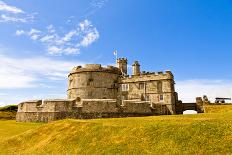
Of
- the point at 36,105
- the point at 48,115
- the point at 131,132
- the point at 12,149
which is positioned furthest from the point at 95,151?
the point at 36,105

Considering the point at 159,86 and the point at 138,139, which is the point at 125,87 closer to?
the point at 159,86

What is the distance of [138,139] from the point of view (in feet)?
64.1

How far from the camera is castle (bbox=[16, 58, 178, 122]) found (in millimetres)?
41375

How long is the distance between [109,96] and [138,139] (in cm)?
3392

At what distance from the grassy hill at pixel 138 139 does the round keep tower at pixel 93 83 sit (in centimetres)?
2574

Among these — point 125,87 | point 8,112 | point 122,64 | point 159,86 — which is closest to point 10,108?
point 8,112

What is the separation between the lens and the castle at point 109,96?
1629 inches

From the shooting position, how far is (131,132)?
2088 cm

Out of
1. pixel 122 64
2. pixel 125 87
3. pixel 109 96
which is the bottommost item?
pixel 109 96

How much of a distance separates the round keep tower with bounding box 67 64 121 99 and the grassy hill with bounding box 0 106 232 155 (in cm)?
2574

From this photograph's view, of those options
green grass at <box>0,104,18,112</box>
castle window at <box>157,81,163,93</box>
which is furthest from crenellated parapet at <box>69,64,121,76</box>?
green grass at <box>0,104,18,112</box>

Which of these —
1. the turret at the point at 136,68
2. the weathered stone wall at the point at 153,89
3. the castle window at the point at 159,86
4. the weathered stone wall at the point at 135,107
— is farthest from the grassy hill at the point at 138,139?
the turret at the point at 136,68

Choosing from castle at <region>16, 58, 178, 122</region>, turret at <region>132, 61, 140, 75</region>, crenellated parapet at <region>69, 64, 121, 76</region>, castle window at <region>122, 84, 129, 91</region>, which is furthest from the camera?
turret at <region>132, 61, 140, 75</region>

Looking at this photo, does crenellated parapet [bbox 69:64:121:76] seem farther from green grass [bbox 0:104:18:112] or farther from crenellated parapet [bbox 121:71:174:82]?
green grass [bbox 0:104:18:112]
